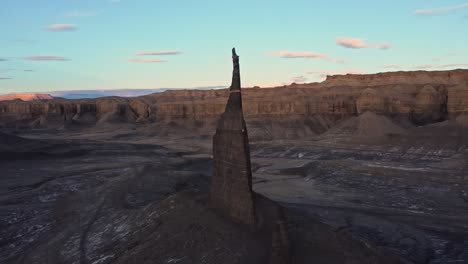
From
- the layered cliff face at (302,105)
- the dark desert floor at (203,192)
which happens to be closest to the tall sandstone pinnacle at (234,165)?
the dark desert floor at (203,192)

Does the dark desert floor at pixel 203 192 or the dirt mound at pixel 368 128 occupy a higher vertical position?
the dirt mound at pixel 368 128

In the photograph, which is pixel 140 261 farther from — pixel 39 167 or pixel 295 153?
pixel 295 153

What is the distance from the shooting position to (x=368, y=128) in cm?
6656

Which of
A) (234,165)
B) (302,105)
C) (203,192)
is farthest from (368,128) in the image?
(234,165)

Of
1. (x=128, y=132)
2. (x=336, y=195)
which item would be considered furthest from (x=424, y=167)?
(x=128, y=132)

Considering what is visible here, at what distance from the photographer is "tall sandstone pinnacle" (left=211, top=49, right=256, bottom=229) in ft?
65.9

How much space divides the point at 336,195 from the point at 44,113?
344 feet

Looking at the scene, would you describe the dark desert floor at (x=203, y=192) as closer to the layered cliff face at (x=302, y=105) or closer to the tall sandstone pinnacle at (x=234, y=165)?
the tall sandstone pinnacle at (x=234, y=165)

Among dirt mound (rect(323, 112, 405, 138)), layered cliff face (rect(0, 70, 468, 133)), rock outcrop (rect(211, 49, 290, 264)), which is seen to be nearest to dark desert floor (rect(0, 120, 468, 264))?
rock outcrop (rect(211, 49, 290, 264))

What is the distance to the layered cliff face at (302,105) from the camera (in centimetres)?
7588

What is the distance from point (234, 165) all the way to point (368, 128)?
162ft

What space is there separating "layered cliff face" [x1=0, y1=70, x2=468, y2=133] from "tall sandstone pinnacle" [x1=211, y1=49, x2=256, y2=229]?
52.0 meters

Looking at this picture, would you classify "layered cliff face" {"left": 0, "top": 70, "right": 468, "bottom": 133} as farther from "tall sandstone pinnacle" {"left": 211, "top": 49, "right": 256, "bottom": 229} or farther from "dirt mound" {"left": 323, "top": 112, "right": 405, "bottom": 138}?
"tall sandstone pinnacle" {"left": 211, "top": 49, "right": 256, "bottom": 229}

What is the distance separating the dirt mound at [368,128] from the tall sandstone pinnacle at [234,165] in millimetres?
44074
